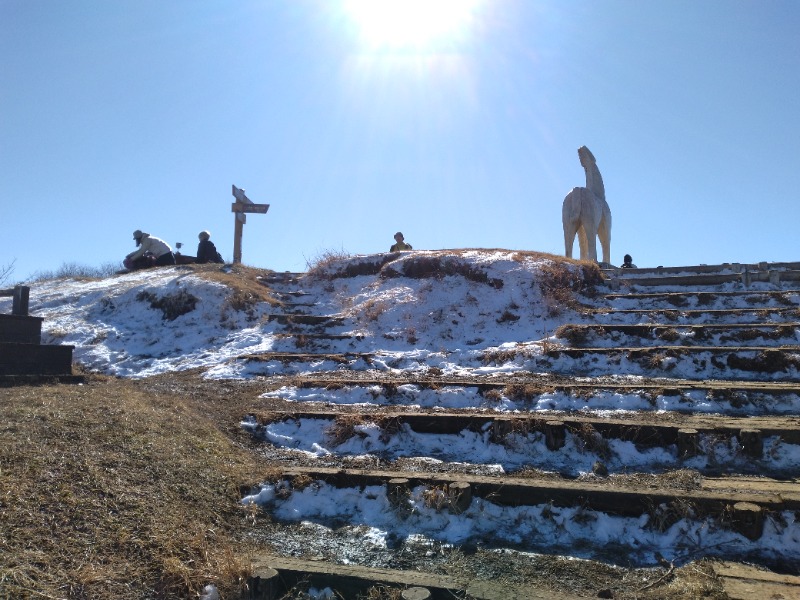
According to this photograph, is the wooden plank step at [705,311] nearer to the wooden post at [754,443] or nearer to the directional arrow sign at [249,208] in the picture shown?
the wooden post at [754,443]

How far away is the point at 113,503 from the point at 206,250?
13368mm

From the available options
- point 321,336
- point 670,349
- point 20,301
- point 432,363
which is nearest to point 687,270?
point 670,349

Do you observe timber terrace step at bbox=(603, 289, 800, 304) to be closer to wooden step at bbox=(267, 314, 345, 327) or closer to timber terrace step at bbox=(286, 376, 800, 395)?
timber terrace step at bbox=(286, 376, 800, 395)

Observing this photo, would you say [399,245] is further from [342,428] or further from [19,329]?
[342,428]

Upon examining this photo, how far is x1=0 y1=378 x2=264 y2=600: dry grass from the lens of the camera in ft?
10.0

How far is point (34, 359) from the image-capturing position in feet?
24.0

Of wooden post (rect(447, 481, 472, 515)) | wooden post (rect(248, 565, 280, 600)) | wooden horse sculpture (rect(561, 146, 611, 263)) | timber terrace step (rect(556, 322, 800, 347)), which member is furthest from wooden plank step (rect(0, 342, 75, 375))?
wooden horse sculpture (rect(561, 146, 611, 263))

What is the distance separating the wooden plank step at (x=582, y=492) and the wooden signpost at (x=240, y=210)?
13730mm

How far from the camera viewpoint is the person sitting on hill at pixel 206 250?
16297 mm

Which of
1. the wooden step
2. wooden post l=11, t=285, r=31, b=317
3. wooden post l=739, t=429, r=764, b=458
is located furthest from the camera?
the wooden step

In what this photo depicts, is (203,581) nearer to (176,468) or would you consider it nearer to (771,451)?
(176,468)

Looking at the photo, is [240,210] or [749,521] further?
[240,210]

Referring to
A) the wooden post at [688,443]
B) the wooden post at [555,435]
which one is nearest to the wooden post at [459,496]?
the wooden post at [555,435]

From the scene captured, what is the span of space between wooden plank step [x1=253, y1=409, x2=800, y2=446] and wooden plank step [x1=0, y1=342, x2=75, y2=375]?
3053mm
